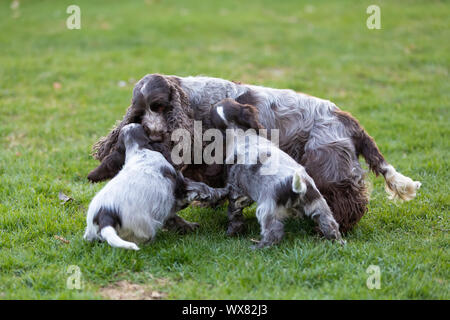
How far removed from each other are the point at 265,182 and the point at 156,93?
147cm

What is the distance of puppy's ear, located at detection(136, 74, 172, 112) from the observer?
5320mm

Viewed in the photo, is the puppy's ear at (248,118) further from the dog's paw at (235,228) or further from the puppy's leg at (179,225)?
the puppy's leg at (179,225)

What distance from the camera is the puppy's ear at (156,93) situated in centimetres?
532

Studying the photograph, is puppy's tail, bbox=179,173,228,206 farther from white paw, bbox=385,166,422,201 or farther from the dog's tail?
white paw, bbox=385,166,422,201

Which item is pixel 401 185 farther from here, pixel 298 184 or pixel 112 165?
pixel 112 165

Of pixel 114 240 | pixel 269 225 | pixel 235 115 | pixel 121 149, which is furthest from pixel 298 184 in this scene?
pixel 121 149

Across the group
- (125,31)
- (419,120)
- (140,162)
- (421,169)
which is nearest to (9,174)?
(140,162)

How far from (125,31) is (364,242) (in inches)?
390

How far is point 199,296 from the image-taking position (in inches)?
165

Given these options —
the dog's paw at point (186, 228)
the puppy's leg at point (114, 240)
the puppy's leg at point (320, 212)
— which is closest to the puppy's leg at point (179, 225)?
the dog's paw at point (186, 228)

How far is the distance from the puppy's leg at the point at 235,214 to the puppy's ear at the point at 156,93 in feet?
3.80

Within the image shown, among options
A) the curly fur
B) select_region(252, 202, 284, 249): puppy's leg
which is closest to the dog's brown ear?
the curly fur

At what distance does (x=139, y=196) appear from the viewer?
15.5ft
